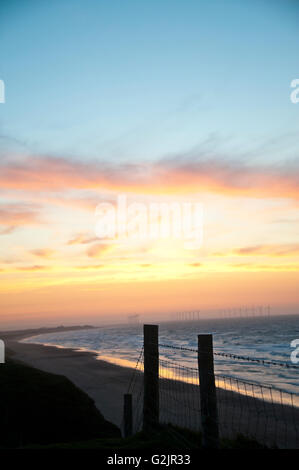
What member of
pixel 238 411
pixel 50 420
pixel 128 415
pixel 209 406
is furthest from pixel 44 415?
pixel 209 406

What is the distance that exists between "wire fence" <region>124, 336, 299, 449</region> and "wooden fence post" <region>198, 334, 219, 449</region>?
2569mm

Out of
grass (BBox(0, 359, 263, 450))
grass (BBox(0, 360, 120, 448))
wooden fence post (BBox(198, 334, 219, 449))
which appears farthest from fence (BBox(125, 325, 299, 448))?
grass (BBox(0, 360, 120, 448))

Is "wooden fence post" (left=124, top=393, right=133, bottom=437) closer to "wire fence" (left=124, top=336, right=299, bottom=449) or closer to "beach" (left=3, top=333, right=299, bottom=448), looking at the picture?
"wire fence" (left=124, top=336, right=299, bottom=449)

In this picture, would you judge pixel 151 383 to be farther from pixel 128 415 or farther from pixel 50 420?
pixel 50 420

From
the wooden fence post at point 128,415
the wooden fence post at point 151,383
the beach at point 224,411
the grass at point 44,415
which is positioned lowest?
the beach at point 224,411

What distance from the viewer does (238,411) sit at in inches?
727

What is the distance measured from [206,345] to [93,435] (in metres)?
→ 8.89

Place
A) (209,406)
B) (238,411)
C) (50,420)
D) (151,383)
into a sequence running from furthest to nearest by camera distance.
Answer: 1. (238,411)
2. (50,420)
3. (151,383)
4. (209,406)

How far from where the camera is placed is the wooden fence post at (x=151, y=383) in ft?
27.3

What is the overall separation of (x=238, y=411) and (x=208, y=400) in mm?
13836

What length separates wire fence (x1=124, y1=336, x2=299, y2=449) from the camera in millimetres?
14117

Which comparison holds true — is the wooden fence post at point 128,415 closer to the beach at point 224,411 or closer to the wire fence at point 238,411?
the wire fence at point 238,411

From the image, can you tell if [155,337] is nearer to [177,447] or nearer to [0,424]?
[177,447]

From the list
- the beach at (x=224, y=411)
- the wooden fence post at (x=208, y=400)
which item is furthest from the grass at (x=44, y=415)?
the wooden fence post at (x=208, y=400)
